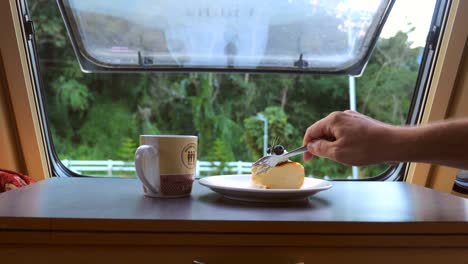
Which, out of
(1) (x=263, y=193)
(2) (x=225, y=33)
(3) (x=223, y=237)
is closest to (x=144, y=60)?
(2) (x=225, y=33)

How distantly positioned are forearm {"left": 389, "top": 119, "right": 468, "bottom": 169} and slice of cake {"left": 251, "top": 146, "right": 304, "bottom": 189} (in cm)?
19

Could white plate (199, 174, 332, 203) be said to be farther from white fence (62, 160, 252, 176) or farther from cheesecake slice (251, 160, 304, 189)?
white fence (62, 160, 252, 176)

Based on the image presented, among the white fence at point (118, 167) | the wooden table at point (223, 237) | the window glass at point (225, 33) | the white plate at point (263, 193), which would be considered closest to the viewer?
the wooden table at point (223, 237)

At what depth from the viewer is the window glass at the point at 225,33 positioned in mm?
1276

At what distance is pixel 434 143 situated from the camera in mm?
609

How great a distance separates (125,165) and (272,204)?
1437mm

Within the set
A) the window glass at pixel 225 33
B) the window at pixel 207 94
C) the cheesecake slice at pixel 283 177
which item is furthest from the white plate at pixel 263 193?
the window glass at pixel 225 33

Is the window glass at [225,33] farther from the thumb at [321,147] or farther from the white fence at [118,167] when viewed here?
the thumb at [321,147]

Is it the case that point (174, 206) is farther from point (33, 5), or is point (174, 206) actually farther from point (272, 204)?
point (33, 5)

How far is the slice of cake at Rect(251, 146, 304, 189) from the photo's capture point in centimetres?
74

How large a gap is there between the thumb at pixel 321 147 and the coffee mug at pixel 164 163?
220 mm

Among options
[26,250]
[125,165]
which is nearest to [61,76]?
[125,165]

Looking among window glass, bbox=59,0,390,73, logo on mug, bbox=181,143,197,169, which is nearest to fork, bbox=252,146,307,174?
logo on mug, bbox=181,143,197,169

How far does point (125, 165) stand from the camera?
197cm
